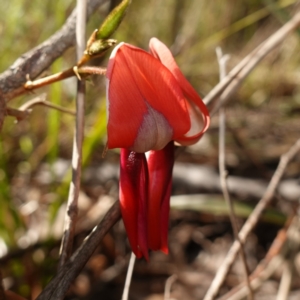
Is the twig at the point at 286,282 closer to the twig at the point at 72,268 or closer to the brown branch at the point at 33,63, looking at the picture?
the twig at the point at 72,268

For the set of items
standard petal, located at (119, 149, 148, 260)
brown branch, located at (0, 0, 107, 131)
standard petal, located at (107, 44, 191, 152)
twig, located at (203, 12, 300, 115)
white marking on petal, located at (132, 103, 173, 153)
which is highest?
brown branch, located at (0, 0, 107, 131)

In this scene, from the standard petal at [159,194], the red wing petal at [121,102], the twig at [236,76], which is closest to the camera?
the red wing petal at [121,102]

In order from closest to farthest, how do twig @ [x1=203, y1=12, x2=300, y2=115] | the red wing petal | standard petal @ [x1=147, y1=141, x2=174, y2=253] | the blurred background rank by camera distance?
1. the red wing petal
2. standard petal @ [x1=147, y1=141, x2=174, y2=253]
3. twig @ [x1=203, y1=12, x2=300, y2=115]
4. the blurred background

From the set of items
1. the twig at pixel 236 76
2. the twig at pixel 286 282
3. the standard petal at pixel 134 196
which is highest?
the standard petal at pixel 134 196

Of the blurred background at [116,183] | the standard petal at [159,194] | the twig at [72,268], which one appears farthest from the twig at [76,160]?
the blurred background at [116,183]

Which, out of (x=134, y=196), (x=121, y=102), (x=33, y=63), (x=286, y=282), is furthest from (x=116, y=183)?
(x=121, y=102)

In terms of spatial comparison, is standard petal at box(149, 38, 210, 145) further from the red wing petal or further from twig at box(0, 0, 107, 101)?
twig at box(0, 0, 107, 101)

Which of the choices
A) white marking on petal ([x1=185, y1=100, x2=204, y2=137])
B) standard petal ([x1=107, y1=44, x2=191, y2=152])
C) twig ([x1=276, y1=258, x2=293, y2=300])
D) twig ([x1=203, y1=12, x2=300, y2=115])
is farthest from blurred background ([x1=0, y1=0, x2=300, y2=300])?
standard petal ([x1=107, y1=44, x2=191, y2=152])
